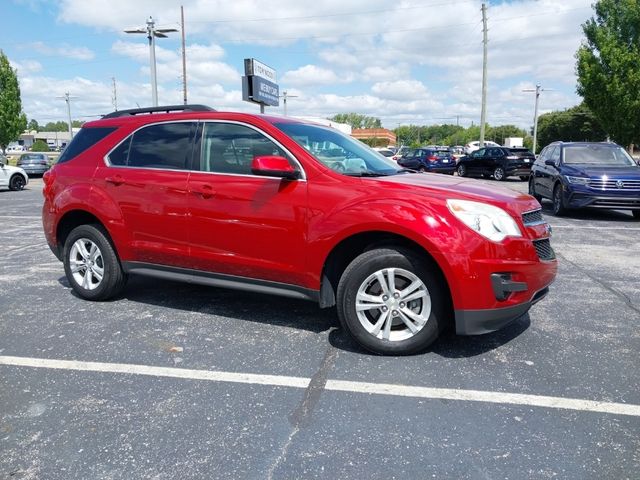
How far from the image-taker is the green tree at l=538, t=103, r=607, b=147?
59900 mm

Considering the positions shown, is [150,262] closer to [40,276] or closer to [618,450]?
[40,276]

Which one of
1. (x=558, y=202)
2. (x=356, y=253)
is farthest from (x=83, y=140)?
(x=558, y=202)

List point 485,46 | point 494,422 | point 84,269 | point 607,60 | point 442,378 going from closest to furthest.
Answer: point 494,422 < point 442,378 < point 84,269 < point 607,60 < point 485,46

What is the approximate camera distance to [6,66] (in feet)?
116

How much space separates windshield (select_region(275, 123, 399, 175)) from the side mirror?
0.89ft

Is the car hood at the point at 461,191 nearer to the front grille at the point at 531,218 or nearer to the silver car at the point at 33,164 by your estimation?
the front grille at the point at 531,218

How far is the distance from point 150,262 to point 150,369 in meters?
1.41

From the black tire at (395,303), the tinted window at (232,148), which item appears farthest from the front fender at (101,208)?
the black tire at (395,303)

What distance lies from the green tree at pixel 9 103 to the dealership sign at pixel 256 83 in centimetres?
2111

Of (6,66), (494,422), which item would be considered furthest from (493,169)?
(6,66)

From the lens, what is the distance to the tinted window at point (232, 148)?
4.30m

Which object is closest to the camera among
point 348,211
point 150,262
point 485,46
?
point 348,211

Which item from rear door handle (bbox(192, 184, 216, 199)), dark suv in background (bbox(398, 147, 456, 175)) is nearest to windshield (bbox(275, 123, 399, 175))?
rear door handle (bbox(192, 184, 216, 199))

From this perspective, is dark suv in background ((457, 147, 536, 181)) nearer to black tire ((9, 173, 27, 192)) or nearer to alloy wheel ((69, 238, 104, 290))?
black tire ((9, 173, 27, 192))
